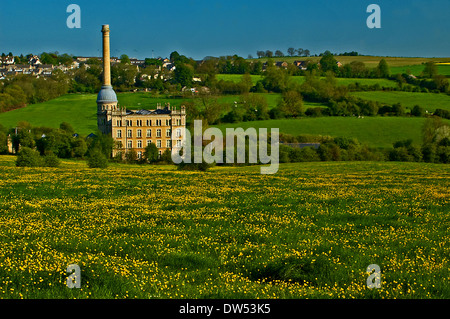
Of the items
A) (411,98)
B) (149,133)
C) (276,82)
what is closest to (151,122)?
(149,133)

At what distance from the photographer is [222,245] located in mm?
13195

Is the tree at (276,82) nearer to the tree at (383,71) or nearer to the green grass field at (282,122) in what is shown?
the green grass field at (282,122)

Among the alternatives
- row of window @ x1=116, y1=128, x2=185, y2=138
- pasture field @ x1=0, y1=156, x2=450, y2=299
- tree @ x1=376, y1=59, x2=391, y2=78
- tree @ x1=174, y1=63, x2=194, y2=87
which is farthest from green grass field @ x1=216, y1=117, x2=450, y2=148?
pasture field @ x1=0, y1=156, x2=450, y2=299

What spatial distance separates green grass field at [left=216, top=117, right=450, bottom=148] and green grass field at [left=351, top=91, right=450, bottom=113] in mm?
12868

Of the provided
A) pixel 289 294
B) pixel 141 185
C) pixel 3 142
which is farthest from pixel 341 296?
pixel 3 142

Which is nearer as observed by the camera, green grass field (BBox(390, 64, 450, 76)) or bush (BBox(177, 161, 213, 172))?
bush (BBox(177, 161, 213, 172))

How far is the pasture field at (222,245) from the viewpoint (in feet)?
32.0

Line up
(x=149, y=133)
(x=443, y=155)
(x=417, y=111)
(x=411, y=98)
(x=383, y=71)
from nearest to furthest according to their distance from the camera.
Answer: (x=443, y=155)
(x=149, y=133)
(x=417, y=111)
(x=411, y=98)
(x=383, y=71)

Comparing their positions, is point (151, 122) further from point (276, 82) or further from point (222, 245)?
point (222, 245)

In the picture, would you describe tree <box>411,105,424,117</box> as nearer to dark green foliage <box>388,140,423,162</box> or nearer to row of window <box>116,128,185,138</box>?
dark green foliage <box>388,140,423,162</box>

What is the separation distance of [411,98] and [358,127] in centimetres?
3176

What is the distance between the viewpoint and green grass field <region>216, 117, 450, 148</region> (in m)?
108

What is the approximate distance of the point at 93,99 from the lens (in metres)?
169

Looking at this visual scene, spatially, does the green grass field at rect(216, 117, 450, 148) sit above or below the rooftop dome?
below
